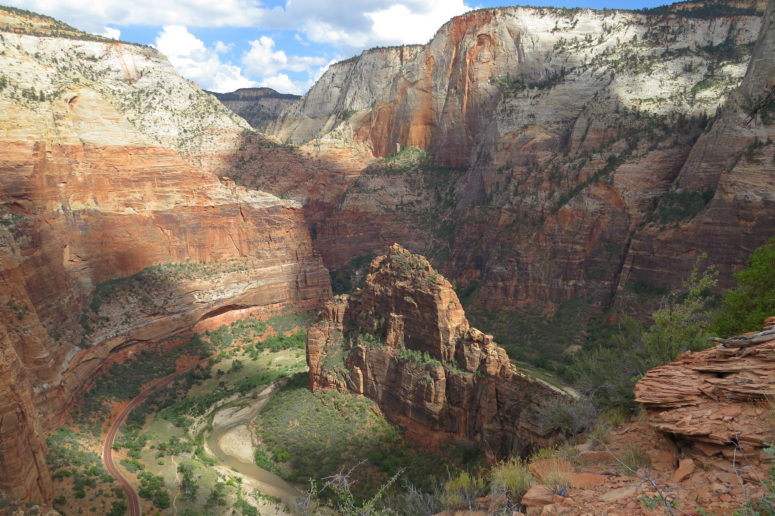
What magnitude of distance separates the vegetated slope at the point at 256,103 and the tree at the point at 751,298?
13507cm

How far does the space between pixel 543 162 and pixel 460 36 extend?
31762 millimetres

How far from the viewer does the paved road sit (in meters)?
26.1

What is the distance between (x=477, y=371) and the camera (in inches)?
1128

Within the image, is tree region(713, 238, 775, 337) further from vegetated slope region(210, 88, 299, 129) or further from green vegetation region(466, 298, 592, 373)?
vegetated slope region(210, 88, 299, 129)

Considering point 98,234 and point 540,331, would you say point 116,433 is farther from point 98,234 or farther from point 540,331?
point 540,331

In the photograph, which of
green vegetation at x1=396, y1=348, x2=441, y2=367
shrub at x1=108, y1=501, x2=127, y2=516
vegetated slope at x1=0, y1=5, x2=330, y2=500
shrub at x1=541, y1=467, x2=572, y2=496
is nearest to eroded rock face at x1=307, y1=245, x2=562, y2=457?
green vegetation at x1=396, y1=348, x2=441, y2=367

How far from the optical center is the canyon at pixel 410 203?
103 feet

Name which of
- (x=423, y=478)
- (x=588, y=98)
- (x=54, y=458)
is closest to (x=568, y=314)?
(x=423, y=478)

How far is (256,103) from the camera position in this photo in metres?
145

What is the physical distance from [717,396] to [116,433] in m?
38.0

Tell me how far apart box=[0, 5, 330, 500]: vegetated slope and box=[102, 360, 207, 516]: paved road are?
3745mm

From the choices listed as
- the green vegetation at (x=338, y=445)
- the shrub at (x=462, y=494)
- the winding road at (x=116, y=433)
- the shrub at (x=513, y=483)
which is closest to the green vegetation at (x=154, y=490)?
the winding road at (x=116, y=433)

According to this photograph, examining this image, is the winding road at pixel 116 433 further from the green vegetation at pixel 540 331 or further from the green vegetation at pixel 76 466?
the green vegetation at pixel 540 331

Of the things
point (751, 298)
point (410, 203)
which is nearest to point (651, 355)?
point (751, 298)
